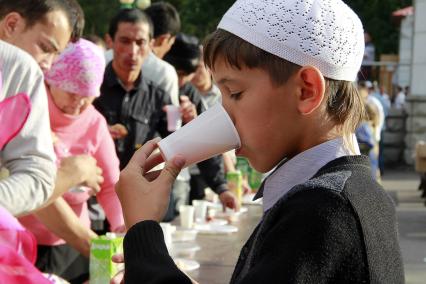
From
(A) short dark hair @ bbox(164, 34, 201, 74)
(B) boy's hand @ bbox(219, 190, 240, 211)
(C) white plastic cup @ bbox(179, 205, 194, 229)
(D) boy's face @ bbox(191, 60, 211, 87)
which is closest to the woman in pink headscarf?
(C) white plastic cup @ bbox(179, 205, 194, 229)

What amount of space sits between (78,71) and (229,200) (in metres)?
1.45

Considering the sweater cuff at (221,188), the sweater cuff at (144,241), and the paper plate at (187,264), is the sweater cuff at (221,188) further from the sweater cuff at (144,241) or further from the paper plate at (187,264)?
the sweater cuff at (144,241)

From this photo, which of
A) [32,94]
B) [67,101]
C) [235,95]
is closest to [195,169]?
[67,101]

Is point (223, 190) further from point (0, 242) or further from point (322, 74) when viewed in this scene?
point (322, 74)

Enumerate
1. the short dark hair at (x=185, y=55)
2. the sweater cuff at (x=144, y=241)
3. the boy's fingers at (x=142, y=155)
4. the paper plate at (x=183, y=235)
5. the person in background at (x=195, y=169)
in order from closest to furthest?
the sweater cuff at (x=144, y=241)
the boy's fingers at (x=142, y=155)
the paper plate at (x=183, y=235)
the person in background at (x=195, y=169)
the short dark hair at (x=185, y=55)

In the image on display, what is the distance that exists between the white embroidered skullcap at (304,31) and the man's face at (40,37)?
1423 millimetres

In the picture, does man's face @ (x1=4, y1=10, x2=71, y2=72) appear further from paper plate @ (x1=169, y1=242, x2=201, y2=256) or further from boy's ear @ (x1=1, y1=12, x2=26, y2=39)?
paper plate @ (x1=169, y1=242, x2=201, y2=256)

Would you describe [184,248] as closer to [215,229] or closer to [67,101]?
[215,229]

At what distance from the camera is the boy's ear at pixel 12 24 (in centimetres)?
278

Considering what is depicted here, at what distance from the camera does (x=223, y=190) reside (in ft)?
15.4

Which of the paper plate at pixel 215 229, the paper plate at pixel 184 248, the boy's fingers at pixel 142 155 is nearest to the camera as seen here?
the boy's fingers at pixel 142 155

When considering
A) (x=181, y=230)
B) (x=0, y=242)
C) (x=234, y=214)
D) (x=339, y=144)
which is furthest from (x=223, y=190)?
(x=339, y=144)

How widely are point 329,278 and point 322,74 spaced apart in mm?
424

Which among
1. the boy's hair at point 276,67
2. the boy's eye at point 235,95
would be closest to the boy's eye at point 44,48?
the boy's hair at point 276,67
